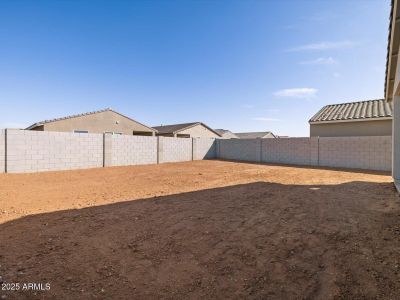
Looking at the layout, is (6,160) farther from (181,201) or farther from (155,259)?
(155,259)

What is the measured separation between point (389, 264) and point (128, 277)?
10.4 ft

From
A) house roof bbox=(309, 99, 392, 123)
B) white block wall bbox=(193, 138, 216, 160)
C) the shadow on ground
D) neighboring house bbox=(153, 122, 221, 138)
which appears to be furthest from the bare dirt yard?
neighboring house bbox=(153, 122, 221, 138)

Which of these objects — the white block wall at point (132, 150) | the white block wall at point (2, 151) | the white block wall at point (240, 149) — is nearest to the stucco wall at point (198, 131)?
the white block wall at point (240, 149)

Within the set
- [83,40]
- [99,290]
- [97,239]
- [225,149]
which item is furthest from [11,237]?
[225,149]

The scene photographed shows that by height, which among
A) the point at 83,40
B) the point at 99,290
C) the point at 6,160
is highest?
the point at 83,40

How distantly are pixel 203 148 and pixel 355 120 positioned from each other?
449 inches

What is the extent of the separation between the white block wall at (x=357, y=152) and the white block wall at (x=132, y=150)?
37.4ft

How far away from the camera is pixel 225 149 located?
68.2 ft

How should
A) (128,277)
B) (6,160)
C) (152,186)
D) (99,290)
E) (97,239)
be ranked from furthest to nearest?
(6,160)
(152,186)
(97,239)
(128,277)
(99,290)

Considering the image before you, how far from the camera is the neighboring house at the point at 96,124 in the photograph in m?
18.8

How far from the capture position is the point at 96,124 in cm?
2089

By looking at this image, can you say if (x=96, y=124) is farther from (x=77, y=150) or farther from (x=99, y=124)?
(x=77, y=150)

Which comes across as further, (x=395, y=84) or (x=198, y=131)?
(x=198, y=131)

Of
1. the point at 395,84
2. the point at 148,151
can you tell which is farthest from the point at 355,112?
the point at 148,151
